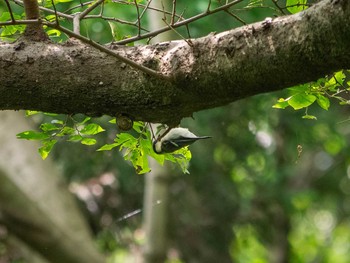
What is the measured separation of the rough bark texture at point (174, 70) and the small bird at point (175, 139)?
0.04 meters

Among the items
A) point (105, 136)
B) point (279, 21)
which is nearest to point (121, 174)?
point (105, 136)

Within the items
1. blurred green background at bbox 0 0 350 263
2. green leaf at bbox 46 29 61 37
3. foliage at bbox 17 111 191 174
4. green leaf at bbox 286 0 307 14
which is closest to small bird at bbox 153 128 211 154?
foliage at bbox 17 111 191 174

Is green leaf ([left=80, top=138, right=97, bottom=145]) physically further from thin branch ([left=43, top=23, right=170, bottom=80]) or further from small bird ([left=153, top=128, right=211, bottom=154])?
thin branch ([left=43, top=23, right=170, bottom=80])

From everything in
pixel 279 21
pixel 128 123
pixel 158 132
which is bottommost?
pixel 158 132

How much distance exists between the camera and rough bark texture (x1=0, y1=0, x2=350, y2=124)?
4.37ft

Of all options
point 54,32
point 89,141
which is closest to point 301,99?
point 89,141

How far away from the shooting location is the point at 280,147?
731cm

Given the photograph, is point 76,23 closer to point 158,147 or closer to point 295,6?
point 158,147

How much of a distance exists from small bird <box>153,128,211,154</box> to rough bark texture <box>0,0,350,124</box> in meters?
0.04

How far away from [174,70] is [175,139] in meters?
0.22

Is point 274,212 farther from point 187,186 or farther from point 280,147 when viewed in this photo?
point 187,186

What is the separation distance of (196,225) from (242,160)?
700 mm

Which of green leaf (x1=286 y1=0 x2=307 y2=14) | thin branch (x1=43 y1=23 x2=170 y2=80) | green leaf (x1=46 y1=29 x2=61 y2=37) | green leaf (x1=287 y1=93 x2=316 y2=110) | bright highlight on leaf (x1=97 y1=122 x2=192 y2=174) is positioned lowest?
bright highlight on leaf (x1=97 y1=122 x2=192 y2=174)

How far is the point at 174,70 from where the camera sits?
1.49 metres
